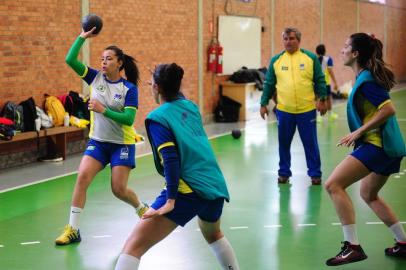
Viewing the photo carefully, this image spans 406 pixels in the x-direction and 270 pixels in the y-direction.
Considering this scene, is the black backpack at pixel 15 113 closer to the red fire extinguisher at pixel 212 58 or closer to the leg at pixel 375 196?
the leg at pixel 375 196

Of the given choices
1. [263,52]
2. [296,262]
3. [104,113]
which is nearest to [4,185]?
[104,113]

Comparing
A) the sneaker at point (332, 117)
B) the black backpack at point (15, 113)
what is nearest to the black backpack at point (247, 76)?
the sneaker at point (332, 117)

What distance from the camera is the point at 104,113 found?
5746 mm

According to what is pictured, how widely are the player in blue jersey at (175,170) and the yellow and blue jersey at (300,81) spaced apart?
4.69m

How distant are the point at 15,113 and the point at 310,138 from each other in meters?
4.37

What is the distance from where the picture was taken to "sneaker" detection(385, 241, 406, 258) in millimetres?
5723

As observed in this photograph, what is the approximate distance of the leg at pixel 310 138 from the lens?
8.77 metres

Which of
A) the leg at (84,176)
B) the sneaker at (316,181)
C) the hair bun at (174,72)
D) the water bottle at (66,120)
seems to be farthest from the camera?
the water bottle at (66,120)

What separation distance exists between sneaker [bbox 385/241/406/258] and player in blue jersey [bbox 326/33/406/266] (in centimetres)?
46

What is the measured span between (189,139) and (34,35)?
7.47 metres

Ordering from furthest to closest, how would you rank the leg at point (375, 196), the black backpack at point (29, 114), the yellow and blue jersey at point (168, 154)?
1. the black backpack at point (29, 114)
2. the leg at point (375, 196)
3. the yellow and blue jersey at point (168, 154)

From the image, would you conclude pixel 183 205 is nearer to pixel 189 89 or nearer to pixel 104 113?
pixel 104 113

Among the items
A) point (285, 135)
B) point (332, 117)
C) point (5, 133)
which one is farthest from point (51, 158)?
point (332, 117)

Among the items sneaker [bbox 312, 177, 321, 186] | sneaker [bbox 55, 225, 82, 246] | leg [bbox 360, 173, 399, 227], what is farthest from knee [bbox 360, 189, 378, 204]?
sneaker [bbox 312, 177, 321, 186]
